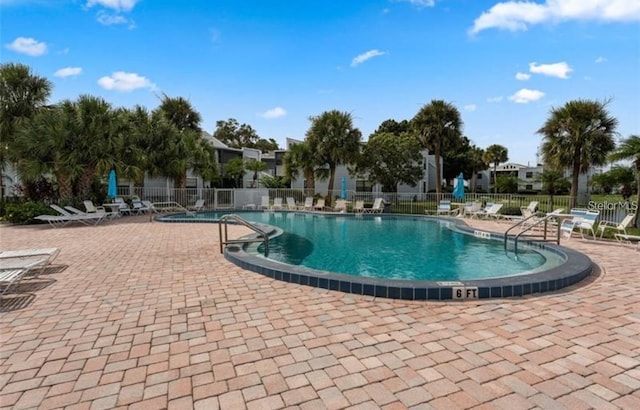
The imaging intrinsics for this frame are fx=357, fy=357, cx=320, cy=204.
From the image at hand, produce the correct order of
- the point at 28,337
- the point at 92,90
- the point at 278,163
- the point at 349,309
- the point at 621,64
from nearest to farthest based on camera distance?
the point at 28,337
the point at 349,309
the point at 621,64
the point at 92,90
the point at 278,163

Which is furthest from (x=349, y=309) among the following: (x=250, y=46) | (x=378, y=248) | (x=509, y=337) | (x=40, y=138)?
(x=40, y=138)

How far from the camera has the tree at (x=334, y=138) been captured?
2145cm

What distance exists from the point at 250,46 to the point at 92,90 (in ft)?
25.9

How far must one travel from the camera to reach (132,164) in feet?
54.8

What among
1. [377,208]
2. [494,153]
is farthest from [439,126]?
[494,153]

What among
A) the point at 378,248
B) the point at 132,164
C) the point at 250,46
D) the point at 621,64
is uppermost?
the point at 250,46

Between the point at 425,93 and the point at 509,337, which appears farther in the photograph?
the point at 425,93

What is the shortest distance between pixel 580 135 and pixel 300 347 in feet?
54.7

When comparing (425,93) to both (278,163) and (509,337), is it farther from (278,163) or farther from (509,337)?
(509,337)

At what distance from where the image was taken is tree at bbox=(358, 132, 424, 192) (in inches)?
1002

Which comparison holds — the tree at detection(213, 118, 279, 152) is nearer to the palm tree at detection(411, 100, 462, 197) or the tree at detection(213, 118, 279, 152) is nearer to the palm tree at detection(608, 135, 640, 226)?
the palm tree at detection(411, 100, 462, 197)

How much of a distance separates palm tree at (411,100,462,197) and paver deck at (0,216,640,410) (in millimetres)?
19020

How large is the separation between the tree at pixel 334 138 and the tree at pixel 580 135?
10125mm

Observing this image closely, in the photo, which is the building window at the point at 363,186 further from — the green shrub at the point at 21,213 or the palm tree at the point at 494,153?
the palm tree at the point at 494,153
